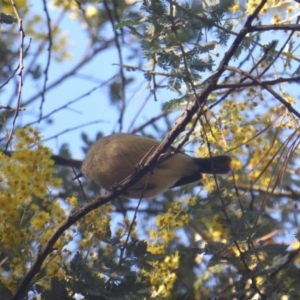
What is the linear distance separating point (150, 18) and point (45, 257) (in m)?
1.15

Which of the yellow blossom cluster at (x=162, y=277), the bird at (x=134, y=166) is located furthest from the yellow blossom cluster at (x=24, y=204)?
the bird at (x=134, y=166)

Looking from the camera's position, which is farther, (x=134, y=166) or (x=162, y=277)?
(x=134, y=166)

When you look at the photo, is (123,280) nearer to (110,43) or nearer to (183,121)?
(183,121)

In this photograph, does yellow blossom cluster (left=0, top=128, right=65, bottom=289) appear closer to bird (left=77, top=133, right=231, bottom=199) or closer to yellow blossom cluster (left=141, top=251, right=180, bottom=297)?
yellow blossom cluster (left=141, top=251, right=180, bottom=297)

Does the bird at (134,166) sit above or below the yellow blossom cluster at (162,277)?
above

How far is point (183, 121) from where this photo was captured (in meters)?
3.07

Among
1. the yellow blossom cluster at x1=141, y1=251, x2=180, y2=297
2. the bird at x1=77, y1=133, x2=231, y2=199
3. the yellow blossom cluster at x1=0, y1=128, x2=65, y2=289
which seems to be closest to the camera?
the yellow blossom cluster at x1=0, y1=128, x2=65, y2=289

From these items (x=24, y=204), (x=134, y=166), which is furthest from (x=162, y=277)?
(x=134, y=166)

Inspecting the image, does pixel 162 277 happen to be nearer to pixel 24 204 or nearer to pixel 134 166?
pixel 24 204

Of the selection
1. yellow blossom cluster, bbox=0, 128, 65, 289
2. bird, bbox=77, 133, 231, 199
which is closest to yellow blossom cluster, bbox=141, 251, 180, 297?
yellow blossom cluster, bbox=0, 128, 65, 289

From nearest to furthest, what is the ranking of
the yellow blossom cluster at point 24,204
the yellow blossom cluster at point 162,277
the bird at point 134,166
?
the yellow blossom cluster at point 24,204 → the yellow blossom cluster at point 162,277 → the bird at point 134,166

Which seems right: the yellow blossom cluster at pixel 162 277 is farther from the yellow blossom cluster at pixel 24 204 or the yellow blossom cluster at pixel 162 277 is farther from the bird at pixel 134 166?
the bird at pixel 134 166

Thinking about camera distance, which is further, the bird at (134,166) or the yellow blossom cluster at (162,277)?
the bird at (134,166)

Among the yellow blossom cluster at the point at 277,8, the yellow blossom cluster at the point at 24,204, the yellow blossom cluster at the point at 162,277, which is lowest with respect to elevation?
the yellow blossom cluster at the point at 162,277
